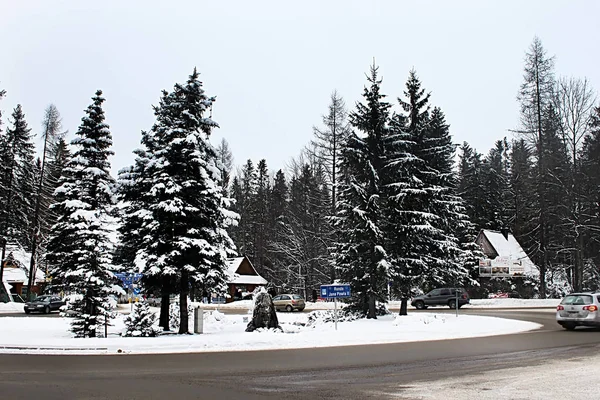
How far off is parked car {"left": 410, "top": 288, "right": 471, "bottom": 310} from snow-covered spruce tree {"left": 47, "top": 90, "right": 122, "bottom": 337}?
90.0 feet

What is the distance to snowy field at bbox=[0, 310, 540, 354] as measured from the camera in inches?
685

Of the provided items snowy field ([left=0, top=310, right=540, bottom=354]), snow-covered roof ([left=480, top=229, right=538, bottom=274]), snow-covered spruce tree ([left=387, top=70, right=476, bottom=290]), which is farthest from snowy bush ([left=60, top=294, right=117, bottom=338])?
snow-covered roof ([left=480, top=229, right=538, bottom=274])

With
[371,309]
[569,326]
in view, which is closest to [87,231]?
[371,309]

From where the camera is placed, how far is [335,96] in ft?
168

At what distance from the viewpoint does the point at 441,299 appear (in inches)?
1718

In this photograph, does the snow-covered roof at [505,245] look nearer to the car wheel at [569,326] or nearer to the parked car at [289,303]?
the parked car at [289,303]

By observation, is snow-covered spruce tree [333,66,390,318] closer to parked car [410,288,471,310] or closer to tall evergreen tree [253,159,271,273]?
parked car [410,288,471,310]

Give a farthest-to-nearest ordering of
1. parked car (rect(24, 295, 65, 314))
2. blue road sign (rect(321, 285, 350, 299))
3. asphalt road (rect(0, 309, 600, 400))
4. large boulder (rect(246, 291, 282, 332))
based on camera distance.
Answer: parked car (rect(24, 295, 65, 314))
large boulder (rect(246, 291, 282, 332))
blue road sign (rect(321, 285, 350, 299))
asphalt road (rect(0, 309, 600, 400))

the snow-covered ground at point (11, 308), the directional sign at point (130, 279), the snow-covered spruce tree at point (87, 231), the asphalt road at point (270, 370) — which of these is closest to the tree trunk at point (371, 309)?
the asphalt road at point (270, 370)

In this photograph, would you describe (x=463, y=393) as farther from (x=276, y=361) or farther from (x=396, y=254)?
(x=396, y=254)

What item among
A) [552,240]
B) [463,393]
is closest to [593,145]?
[552,240]

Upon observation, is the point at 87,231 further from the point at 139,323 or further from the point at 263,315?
the point at 263,315

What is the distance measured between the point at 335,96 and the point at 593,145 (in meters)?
22.1

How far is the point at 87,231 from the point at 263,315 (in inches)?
300
